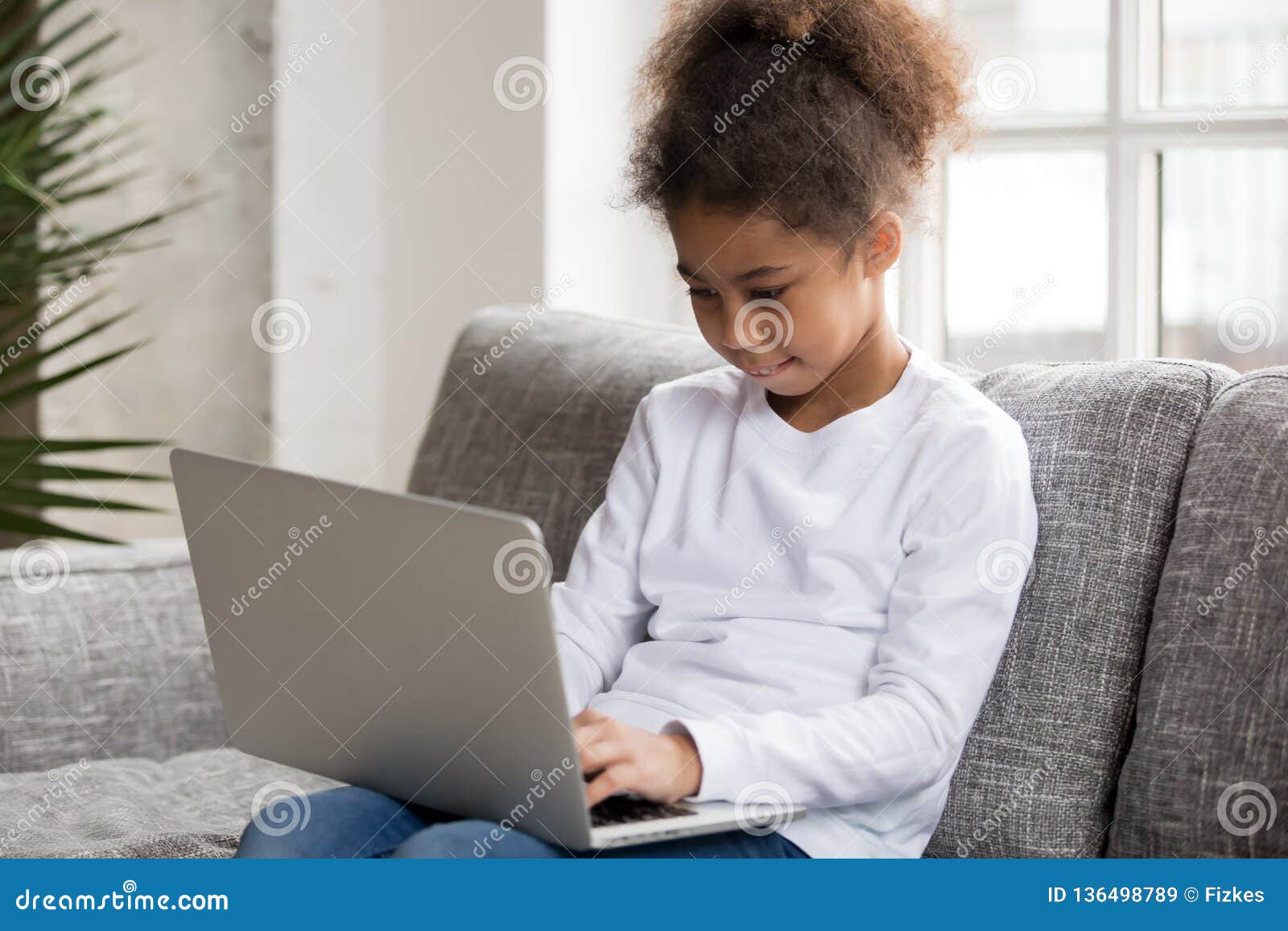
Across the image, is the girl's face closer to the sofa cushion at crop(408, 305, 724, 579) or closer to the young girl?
the young girl

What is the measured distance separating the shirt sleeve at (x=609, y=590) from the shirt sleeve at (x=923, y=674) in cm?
23

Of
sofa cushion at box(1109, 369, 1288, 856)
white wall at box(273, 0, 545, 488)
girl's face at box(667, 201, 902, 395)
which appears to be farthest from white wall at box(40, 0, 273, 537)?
sofa cushion at box(1109, 369, 1288, 856)

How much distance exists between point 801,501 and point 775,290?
0.20 metres

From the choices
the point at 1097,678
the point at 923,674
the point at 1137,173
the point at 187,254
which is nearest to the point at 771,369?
the point at 923,674

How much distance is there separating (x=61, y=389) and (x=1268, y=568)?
246 cm

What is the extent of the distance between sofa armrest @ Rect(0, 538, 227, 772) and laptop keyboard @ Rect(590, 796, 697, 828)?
93cm

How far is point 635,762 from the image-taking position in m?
1.03

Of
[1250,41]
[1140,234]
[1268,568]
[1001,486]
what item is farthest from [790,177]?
[1250,41]

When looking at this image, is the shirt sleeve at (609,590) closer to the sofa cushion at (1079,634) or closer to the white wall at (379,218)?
the sofa cushion at (1079,634)

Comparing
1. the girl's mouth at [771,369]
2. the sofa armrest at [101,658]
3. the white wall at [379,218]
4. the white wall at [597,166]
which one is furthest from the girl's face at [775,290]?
the white wall at [379,218]

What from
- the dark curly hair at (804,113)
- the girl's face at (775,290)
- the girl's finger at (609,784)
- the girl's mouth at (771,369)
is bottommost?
the girl's finger at (609,784)

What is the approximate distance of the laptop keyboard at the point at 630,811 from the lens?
3.28 ft

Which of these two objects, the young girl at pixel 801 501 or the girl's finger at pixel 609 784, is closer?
the girl's finger at pixel 609 784

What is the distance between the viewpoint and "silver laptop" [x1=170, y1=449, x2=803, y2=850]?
0.91 meters
